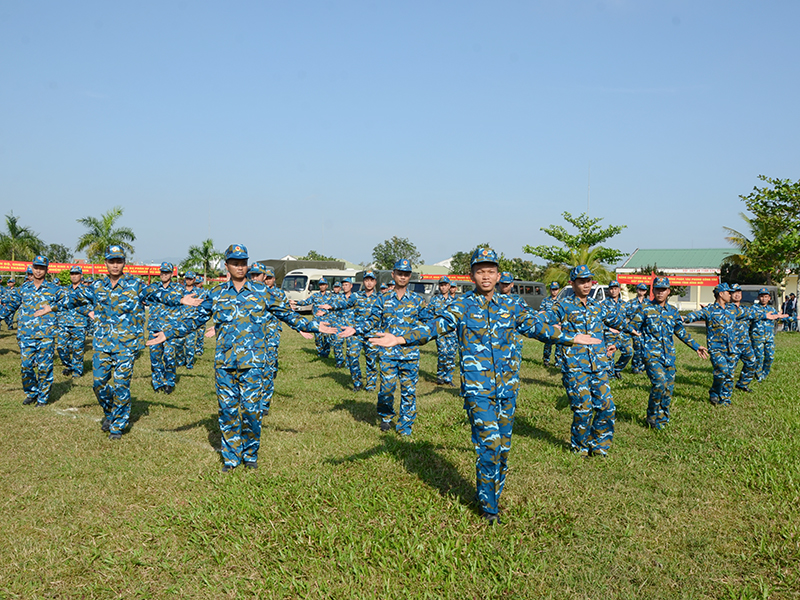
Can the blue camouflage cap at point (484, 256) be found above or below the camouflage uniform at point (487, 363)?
above

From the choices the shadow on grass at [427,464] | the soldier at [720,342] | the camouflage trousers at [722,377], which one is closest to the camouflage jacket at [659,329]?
→ the soldier at [720,342]

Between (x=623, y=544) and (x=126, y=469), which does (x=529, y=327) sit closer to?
(x=623, y=544)

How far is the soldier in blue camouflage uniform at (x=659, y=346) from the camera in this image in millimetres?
7641

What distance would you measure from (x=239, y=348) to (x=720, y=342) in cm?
871

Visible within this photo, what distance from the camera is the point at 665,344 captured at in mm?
7773

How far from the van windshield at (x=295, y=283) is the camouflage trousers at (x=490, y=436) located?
90.0 ft

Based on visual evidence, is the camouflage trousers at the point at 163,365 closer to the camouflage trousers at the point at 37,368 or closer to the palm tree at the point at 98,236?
the camouflage trousers at the point at 37,368

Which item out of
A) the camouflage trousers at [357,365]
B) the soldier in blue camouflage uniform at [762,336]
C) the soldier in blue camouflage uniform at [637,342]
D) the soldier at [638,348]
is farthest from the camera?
the soldier in blue camouflage uniform at [762,336]

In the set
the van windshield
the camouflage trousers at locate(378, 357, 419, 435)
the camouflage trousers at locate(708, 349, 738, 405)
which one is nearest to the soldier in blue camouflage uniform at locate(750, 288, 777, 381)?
the camouflage trousers at locate(708, 349, 738, 405)

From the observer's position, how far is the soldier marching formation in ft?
14.7

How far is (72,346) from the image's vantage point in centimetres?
1185

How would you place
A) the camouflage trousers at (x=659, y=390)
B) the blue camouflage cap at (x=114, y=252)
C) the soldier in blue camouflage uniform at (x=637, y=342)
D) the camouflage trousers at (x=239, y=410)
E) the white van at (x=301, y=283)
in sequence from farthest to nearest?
the white van at (x=301, y=283) < the soldier in blue camouflage uniform at (x=637, y=342) < the camouflage trousers at (x=659, y=390) < the blue camouflage cap at (x=114, y=252) < the camouflage trousers at (x=239, y=410)

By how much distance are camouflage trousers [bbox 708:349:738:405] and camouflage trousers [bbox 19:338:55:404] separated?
11348 mm

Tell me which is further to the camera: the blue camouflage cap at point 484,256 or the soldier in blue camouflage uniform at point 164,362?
the soldier in blue camouflage uniform at point 164,362
